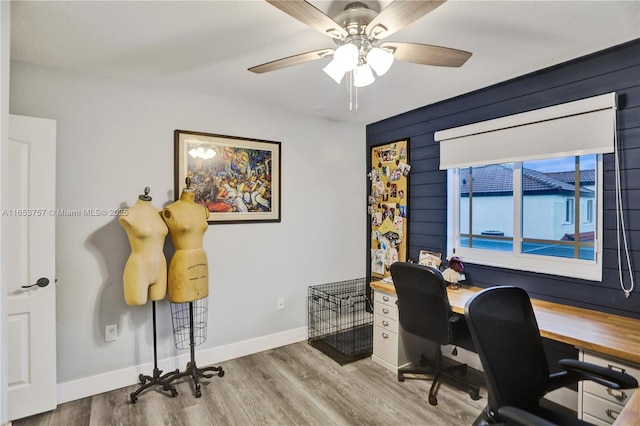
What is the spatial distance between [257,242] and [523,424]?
2444 millimetres

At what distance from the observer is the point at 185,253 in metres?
2.42

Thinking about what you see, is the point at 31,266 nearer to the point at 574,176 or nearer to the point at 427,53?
the point at 427,53

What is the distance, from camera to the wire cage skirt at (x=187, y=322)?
2.75 meters

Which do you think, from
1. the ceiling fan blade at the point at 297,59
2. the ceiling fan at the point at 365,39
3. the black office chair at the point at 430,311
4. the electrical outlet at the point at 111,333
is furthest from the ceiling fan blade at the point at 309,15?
the electrical outlet at the point at 111,333

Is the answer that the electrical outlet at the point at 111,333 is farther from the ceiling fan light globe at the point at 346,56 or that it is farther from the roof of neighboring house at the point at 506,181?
the roof of neighboring house at the point at 506,181

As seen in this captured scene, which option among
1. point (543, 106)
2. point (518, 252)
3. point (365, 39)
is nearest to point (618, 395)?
point (518, 252)

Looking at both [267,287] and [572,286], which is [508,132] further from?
[267,287]

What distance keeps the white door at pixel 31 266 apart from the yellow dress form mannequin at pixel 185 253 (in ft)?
2.37

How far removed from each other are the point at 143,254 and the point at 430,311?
2033mm

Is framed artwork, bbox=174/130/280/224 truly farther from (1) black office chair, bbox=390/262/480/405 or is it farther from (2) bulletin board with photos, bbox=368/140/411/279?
(1) black office chair, bbox=390/262/480/405

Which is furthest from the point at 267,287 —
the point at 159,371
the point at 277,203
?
the point at 159,371

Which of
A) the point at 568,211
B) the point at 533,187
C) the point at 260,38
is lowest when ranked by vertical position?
the point at 568,211

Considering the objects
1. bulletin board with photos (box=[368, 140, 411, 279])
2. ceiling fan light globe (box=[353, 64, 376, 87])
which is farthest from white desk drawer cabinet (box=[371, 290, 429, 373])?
ceiling fan light globe (box=[353, 64, 376, 87])

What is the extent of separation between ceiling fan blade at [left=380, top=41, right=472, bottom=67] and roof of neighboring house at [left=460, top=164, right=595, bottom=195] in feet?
4.34
